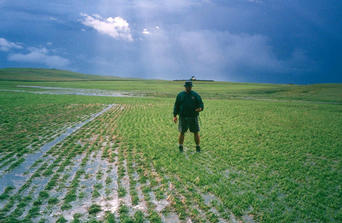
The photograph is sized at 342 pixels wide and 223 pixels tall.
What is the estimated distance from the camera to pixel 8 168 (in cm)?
709

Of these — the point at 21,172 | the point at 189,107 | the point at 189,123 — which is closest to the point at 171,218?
the point at 189,123

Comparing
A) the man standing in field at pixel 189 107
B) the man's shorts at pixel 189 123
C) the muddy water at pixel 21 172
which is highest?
the man standing in field at pixel 189 107

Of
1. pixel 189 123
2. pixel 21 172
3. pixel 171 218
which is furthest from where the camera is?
pixel 189 123

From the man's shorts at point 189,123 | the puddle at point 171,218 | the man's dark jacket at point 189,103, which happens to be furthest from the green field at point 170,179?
the man's dark jacket at point 189,103

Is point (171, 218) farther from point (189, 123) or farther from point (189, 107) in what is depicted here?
point (189, 107)

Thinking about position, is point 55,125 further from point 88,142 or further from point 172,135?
point 172,135

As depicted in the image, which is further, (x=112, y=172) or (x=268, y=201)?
(x=112, y=172)

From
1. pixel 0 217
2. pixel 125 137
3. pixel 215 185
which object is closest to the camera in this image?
pixel 0 217

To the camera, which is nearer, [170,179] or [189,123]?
[170,179]

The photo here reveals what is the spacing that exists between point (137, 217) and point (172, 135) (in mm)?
7561

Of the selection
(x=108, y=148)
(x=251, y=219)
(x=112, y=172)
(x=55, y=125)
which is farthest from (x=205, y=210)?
(x=55, y=125)

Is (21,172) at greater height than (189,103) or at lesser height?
lesser

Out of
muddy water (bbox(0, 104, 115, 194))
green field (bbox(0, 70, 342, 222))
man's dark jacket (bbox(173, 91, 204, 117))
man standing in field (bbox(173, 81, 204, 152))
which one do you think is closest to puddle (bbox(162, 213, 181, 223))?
green field (bbox(0, 70, 342, 222))

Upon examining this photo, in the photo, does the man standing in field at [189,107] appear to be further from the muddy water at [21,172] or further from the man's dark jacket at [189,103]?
the muddy water at [21,172]
